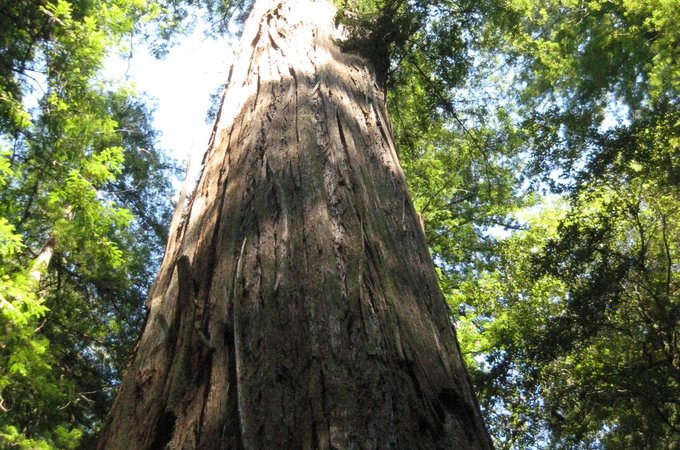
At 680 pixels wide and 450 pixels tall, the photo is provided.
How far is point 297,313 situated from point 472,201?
13635 mm

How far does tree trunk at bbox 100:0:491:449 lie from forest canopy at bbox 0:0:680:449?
1.65 m

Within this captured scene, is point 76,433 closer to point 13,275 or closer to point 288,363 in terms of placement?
point 13,275

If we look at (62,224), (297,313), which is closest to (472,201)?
(62,224)

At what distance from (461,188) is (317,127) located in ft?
39.7

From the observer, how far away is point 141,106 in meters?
15.5

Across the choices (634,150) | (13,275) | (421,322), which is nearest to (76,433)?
(13,275)

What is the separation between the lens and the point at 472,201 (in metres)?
14.8

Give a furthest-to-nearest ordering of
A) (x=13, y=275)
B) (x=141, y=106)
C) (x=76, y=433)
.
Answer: (x=141, y=106) → (x=76, y=433) → (x=13, y=275)

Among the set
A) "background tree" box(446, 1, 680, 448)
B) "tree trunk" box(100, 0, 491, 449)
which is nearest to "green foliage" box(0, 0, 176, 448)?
"tree trunk" box(100, 0, 491, 449)

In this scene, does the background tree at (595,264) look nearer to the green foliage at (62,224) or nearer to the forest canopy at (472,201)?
the forest canopy at (472,201)

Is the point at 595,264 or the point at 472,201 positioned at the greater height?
the point at 472,201

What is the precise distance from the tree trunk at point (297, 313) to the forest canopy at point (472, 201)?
1647 mm

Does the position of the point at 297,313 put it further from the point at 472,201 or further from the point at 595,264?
the point at 472,201

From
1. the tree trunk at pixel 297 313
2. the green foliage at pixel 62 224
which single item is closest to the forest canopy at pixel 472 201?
the green foliage at pixel 62 224
